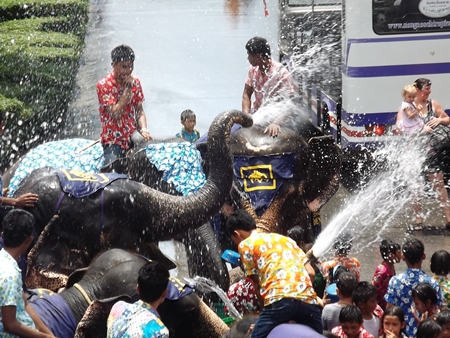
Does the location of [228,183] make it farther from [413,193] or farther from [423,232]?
[413,193]

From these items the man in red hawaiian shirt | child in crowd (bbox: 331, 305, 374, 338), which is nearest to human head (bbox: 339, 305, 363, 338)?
child in crowd (bbox: 331, 305, 374, 338)

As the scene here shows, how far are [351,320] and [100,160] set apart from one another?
10.2ft

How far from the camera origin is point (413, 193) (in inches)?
491

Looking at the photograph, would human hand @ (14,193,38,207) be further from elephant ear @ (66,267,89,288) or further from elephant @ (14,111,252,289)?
elephant ear @ (66,267,89,288)

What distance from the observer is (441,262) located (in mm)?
7391

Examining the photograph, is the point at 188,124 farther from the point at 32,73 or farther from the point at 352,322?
the point at 32,73

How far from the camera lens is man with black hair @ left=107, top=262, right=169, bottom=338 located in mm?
5281

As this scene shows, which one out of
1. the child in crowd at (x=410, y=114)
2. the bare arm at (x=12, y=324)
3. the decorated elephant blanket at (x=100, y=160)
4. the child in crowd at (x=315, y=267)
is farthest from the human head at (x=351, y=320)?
the child in crowd at (x=410, y=114)

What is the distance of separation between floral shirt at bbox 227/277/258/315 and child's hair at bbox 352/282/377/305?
0.73 meters

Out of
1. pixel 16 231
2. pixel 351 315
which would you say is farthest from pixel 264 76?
pixel 16 231

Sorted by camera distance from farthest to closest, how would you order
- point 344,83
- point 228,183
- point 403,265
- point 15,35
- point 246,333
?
point 15,35, point 344,83, point 403,265, point 228,183, point 246,333

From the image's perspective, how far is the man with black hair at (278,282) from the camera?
231 inches

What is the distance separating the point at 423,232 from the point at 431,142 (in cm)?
133

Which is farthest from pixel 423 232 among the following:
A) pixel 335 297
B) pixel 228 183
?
pixel 228 183
